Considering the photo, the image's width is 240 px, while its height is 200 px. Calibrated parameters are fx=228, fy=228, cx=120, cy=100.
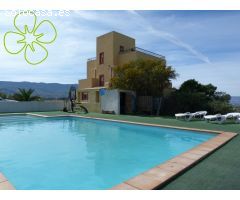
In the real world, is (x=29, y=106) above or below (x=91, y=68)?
below

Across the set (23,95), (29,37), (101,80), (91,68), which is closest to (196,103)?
(101,80)

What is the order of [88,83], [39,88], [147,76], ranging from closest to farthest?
[147,76] < [88,83] < [39,88]

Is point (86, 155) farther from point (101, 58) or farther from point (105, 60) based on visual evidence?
point (101, 58)

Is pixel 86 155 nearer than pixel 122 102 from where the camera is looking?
Yes

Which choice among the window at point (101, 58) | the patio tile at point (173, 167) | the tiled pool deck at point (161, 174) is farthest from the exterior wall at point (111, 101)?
the patio tile at point (173, 167)

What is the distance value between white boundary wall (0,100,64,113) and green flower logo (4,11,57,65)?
17.5 meters

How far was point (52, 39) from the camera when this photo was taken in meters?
9.16

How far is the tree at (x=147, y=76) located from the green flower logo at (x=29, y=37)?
11.9 meters

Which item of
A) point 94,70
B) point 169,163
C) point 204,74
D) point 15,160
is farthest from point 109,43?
point 169,163

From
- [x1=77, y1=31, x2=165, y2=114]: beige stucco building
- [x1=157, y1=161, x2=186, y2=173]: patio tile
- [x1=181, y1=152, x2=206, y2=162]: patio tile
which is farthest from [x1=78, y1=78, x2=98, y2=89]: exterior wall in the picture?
[x1=157, y1=161, x2=186, y2=173]: patio tile

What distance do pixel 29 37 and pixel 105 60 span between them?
20784 mm

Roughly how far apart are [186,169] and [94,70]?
27574 millimetres

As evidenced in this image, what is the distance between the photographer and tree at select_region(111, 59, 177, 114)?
19.8 meters

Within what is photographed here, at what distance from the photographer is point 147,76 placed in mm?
20125
